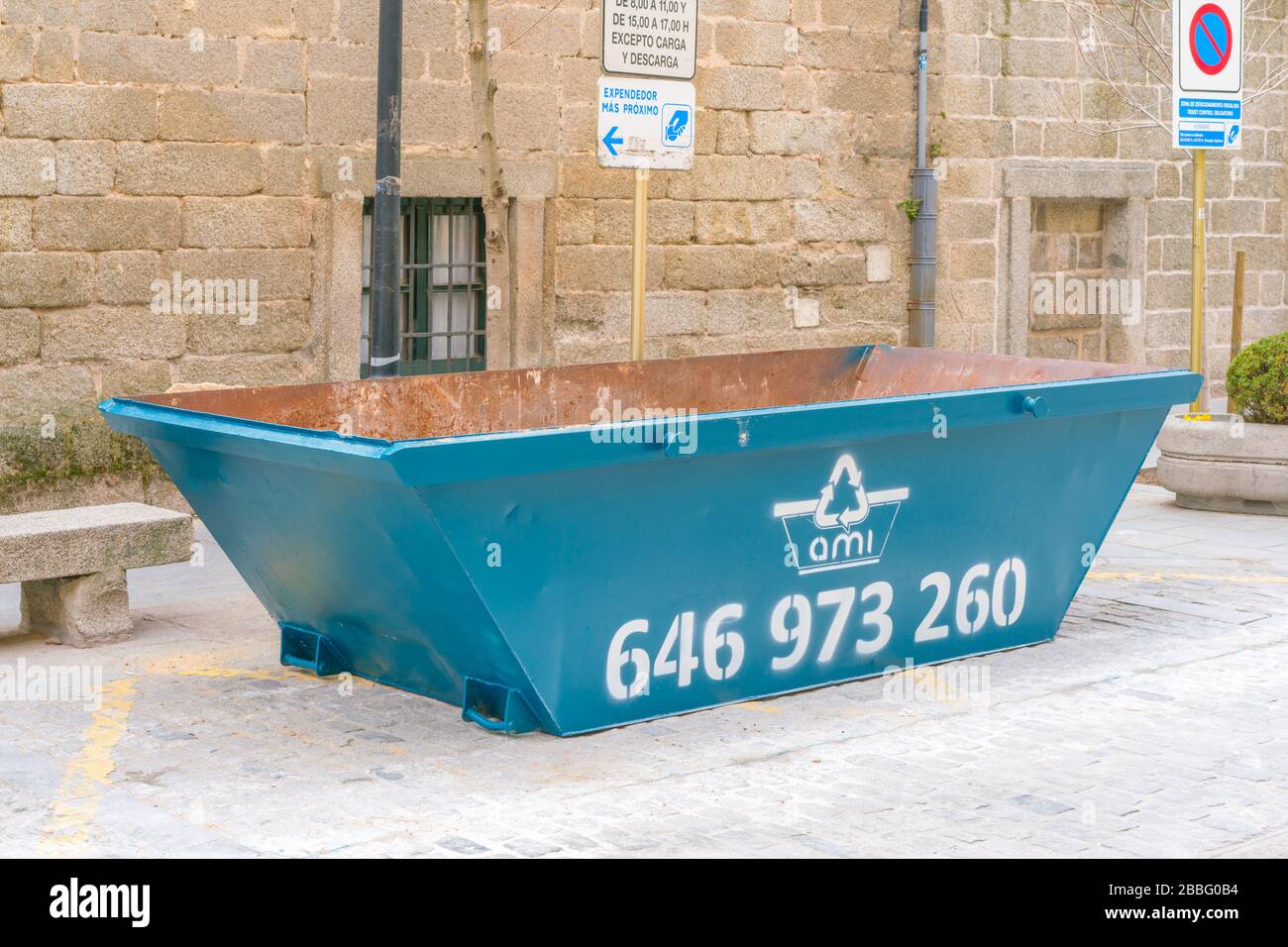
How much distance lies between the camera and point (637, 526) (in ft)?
18.8

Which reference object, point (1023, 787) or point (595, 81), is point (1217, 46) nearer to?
point (595, 81)

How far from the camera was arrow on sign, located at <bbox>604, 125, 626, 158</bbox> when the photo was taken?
779 cm

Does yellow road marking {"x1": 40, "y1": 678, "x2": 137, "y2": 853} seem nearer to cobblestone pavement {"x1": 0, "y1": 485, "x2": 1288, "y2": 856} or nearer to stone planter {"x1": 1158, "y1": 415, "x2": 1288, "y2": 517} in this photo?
cobblestone pavement {"x1": 0, "y1": 485, "x2": 1288, "y2": 856}

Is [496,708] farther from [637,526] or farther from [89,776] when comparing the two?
[89,776]

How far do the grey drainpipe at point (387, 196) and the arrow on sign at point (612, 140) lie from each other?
3.89 feet

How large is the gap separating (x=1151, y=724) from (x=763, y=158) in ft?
24.3

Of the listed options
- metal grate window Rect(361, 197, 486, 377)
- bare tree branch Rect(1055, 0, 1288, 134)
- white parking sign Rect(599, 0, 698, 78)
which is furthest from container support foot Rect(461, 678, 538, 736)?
bare tree branch Rect(1055, 0, 1288, 134)

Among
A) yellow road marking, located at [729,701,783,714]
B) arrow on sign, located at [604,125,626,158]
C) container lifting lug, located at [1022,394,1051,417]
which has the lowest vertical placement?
yellow road marking, located at [729,701,783,714]

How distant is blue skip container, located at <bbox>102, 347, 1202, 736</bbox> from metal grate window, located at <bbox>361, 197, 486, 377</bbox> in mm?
4021

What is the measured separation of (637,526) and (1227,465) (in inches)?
232

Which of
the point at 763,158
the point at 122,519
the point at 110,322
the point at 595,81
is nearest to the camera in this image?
the point at 122,519

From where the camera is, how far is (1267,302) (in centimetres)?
1662

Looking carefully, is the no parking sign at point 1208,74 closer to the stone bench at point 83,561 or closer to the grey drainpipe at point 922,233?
the grey drainpipe at point 922,233
